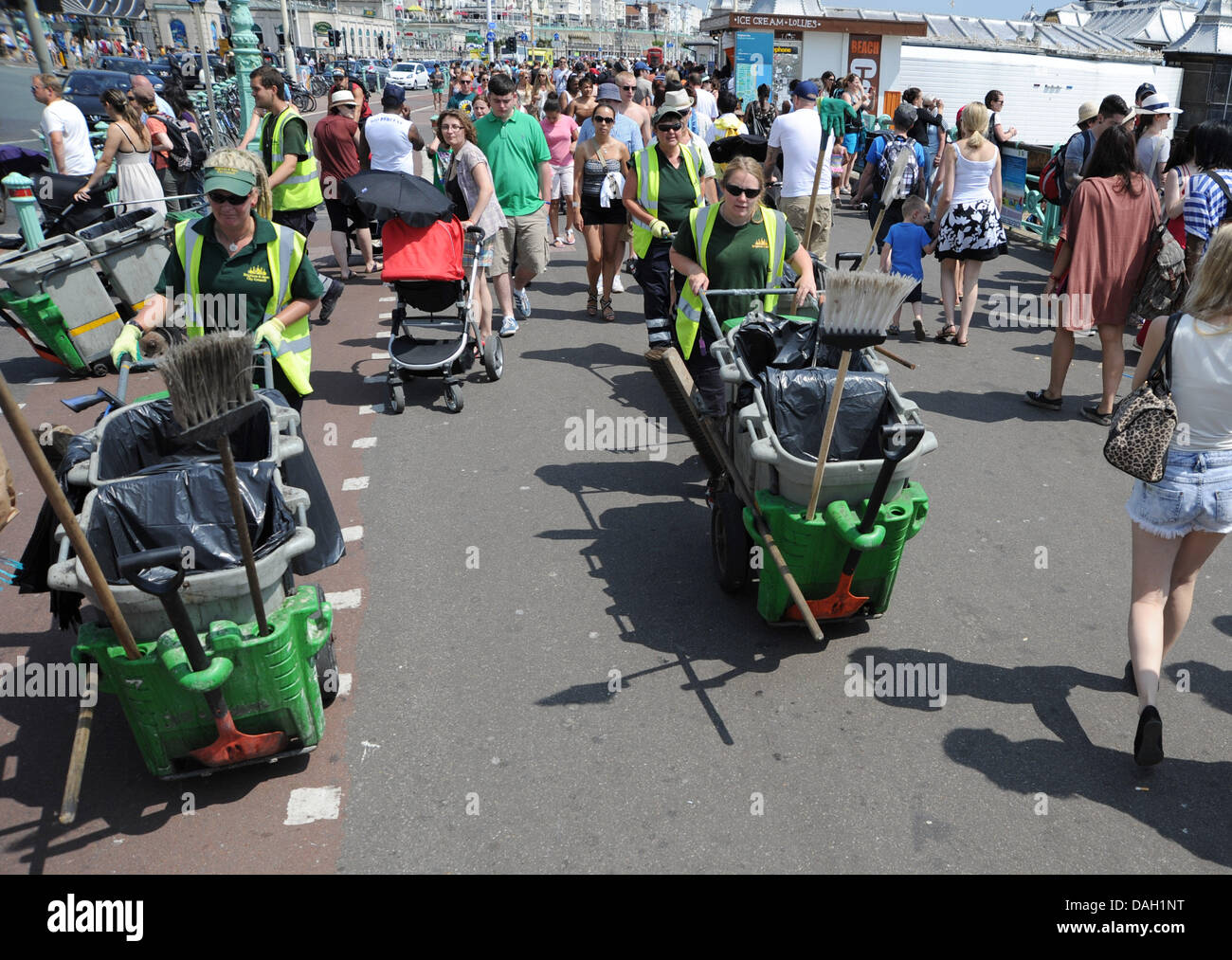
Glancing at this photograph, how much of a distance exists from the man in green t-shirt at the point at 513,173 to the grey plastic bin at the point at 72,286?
3.30 meters

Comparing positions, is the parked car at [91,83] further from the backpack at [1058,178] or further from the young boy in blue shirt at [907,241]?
the backpack at [1058,178]

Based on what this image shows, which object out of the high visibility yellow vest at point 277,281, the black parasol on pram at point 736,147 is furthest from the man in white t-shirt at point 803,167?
the high visibility yellow vest at point 277,281

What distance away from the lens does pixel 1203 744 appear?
3.74 metres

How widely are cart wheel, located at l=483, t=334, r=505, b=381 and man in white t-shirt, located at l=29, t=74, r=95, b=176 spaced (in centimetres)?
552

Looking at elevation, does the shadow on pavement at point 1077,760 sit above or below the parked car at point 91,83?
below

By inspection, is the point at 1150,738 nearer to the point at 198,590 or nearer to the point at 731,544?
the point at 731,544

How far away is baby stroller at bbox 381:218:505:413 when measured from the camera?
707 centimetres

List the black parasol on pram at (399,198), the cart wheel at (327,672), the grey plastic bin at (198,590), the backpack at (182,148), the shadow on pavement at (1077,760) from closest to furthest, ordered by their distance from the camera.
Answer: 1. the grey plastic bin at (198,590)
2. the shadow on pavement at (1077,760)
3. the cart wheel at (327,672)
4. the black parasol on pram at (399,198)
5. the backpack at (182,148)

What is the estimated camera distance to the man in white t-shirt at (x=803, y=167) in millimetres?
8695

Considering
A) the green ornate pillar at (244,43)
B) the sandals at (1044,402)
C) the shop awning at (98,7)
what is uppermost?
the shop awning at (98,7)

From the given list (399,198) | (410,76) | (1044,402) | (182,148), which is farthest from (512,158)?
(410,76)

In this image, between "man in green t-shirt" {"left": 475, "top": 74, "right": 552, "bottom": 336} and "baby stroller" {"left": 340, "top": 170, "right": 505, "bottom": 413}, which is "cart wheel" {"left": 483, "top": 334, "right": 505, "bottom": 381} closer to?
"baby stroller" {"left": 340, "top": 170, "right": 505, "bottom": 413}

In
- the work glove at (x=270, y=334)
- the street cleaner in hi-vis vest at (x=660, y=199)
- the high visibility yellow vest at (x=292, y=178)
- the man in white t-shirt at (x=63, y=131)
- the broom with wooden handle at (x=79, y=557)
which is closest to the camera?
the broom with wooden handle at (x=79, y=557)

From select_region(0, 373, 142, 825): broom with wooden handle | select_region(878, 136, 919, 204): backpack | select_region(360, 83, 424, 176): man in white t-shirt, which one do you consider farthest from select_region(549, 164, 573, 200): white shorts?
select_region(0, 373, 142, 825): broom with wooden handle
